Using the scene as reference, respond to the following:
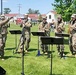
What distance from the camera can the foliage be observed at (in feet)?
115

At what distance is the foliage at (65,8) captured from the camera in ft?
115

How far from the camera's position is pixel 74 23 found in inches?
664

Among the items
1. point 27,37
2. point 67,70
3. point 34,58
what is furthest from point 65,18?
point 67,70

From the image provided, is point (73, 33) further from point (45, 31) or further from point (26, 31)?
point (26, 31)

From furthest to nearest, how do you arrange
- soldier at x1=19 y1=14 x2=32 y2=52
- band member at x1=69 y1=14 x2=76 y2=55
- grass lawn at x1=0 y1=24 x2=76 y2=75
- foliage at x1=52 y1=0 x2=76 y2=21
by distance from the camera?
foliage at x1=52 y1=0 x2=76 y2=21 < soldier at x1=19 y1=14 x2=32 y2=52 < band member at x1=69 y1=14 x2=76 y2=55 < grass lawn at x1=0 y1=24 x2=76 y2=75

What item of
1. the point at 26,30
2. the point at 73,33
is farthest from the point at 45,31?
the point at 73,33

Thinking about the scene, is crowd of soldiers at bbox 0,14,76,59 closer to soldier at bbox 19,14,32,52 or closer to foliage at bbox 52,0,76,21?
soldier at bbox 19,14,32,52

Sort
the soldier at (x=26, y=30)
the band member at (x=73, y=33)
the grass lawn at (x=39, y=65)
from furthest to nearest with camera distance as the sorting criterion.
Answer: the soldier at (x=26, y=30) → the band member at (x=73, y=33) → the grass lawn at (x=39, y=65)

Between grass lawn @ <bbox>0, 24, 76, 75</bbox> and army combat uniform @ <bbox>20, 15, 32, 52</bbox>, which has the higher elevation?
army combat uniform @ <bbox>20, 15, 32, 52</bbox>

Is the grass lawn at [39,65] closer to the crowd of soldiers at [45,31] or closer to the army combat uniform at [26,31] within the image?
the crowd of soldiers at [45,31]

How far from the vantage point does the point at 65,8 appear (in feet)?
122

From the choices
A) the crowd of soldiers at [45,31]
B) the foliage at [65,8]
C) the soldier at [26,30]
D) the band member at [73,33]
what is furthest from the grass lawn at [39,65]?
the foliage at [65,8]

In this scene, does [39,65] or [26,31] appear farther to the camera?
[26,31]

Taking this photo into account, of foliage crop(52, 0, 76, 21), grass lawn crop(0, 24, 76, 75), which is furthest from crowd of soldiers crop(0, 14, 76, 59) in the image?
foliage crop(52, 0, 76, 21)
